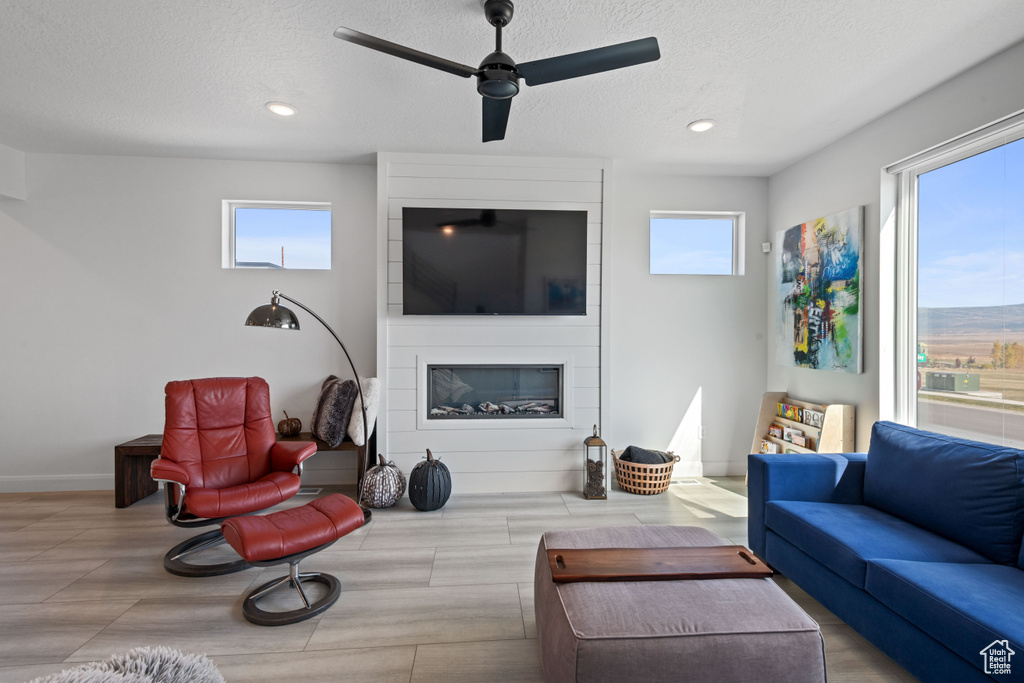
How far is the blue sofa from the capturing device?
147 cm

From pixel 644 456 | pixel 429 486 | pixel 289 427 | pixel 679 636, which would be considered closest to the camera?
pixel 679 636

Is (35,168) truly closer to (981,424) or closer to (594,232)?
(594,232)

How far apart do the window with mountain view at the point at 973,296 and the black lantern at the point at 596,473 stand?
1.96m

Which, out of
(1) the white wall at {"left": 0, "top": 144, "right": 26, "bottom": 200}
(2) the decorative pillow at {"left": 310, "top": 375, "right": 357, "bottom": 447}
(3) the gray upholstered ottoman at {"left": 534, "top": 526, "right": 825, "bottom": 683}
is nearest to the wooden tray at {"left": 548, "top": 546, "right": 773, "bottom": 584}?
(3) the gray upholstered ottoman at {"left": 534, "top": 526, "right": 825, "bottom": 683}

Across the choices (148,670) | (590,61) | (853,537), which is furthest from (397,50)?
(853,537)

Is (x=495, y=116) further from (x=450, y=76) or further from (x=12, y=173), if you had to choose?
(x=12, y=173)

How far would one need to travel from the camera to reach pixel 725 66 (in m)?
2.43

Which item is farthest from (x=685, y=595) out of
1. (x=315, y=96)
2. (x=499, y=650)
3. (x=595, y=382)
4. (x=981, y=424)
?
(x=315, y=96)

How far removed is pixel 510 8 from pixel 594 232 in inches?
79.3

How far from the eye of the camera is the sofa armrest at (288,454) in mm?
2840

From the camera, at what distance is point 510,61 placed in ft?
6.19

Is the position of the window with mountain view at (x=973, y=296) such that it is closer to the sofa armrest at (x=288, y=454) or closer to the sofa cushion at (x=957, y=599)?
the sofa cushion at (x=957, y=599)

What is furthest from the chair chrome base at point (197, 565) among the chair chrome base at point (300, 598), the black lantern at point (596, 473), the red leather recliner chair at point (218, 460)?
the black lantern at point (596, 473)

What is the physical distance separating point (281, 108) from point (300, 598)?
8.83 feet
